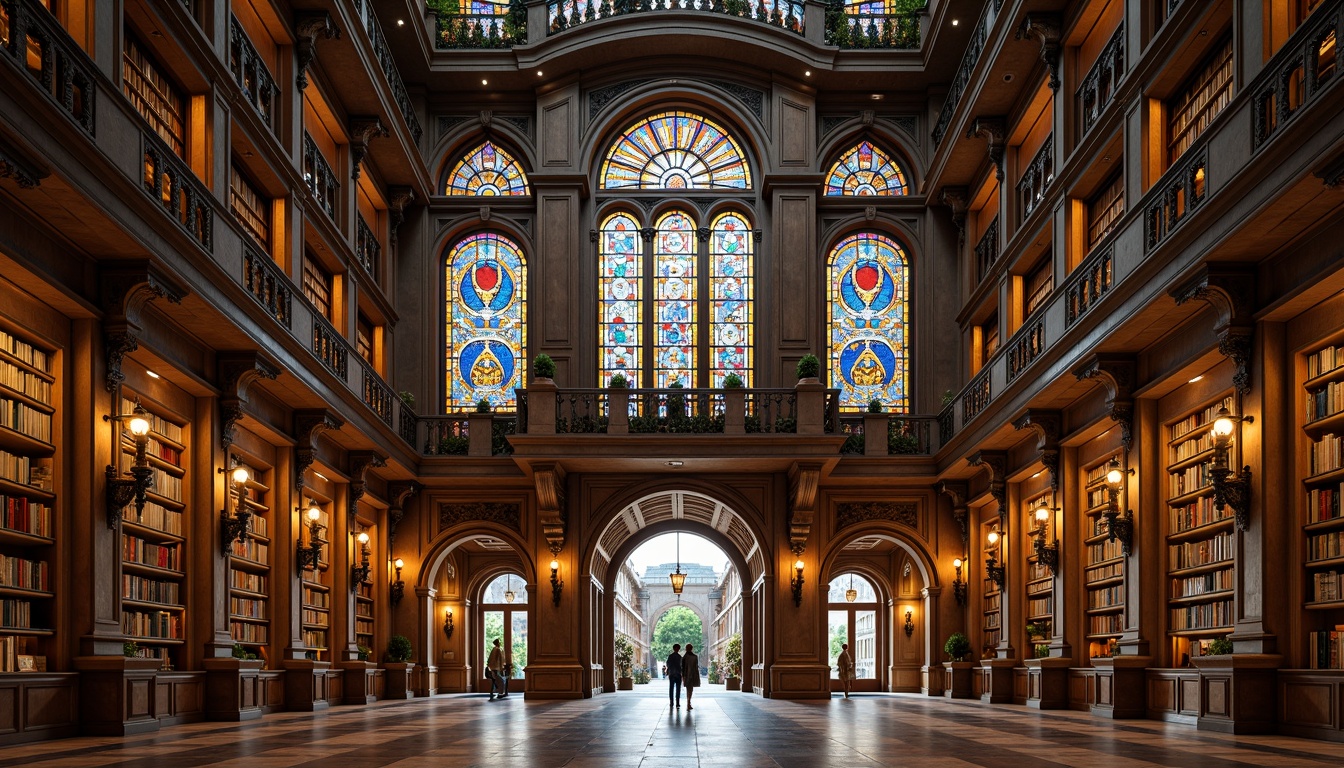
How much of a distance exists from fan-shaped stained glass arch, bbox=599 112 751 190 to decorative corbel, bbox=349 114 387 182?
6.14 metres

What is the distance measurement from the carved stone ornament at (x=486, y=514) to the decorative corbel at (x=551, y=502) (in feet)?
2.48

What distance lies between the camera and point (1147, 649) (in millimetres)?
14648

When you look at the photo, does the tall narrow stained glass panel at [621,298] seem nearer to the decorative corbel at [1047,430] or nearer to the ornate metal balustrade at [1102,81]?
the decorative corbel at [1047,430]

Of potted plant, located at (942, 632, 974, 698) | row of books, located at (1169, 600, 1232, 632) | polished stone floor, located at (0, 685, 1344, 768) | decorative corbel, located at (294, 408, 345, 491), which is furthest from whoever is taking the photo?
potted plant, located at (942, 632, 974, 698)

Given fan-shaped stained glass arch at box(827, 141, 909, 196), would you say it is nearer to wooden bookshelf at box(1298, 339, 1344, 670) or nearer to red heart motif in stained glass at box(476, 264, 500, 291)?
red heart motif in stained glass at box(476, 264, 500, 291)

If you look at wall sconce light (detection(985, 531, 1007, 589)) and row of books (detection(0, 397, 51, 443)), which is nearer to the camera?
row of books (detection(0, 397, 51, 443))

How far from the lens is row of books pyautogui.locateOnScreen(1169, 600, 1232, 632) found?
1322 cm

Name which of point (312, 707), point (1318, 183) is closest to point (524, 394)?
point (312, 707)

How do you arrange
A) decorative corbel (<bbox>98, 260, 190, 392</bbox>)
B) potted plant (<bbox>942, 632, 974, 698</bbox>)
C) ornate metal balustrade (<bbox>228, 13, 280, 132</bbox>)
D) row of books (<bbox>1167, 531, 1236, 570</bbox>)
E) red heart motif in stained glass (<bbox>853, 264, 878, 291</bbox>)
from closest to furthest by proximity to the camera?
decorative corbel (<bbox>98, 260, 190, 392</bbox>) → row of books (<bbox>1167, 531, 1236, 570</bbox>) → ornate metal balustrade (<bbox>228, 13, 280, 132</bbox>) → potted plant (<bbox>942, 632, 974, 698</bbox>) → red heart motif in stained glass (<bbox>853, 264, 878, 291</bbox>)

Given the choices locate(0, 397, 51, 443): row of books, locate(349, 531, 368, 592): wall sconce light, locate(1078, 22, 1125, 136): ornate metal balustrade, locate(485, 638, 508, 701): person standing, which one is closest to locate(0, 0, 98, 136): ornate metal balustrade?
locate(0, 397, 51, 443): row of books

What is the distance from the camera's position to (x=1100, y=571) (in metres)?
16.9

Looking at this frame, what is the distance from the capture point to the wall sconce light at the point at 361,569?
20.7 meters

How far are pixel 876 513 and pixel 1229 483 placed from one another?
1226 cm

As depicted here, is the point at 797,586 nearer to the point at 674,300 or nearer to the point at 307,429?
the point at 674,300
